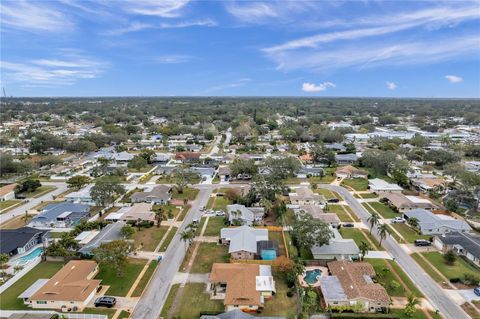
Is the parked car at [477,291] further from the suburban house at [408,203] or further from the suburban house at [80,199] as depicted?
the suburban house at [80,199]

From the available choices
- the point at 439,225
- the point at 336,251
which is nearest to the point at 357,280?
the point at 336,251

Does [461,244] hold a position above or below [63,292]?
above

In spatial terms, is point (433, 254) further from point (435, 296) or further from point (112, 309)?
point (112, 309)

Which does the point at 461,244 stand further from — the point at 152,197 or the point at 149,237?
the point at 152,197

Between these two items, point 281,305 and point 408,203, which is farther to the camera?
point 408,203

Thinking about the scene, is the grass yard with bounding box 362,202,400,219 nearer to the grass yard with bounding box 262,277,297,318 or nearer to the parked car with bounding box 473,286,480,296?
Answer: the parked car with bounding box 473,286,480,296

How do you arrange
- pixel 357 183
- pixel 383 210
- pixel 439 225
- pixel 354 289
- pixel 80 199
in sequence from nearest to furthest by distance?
pixel 354 289 < pixel 439 225 < pixel 383 210 < pixel 80 199 < pixel 357 183

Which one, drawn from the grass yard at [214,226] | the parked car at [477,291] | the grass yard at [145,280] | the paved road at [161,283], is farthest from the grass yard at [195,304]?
the parked car at [477,291]
